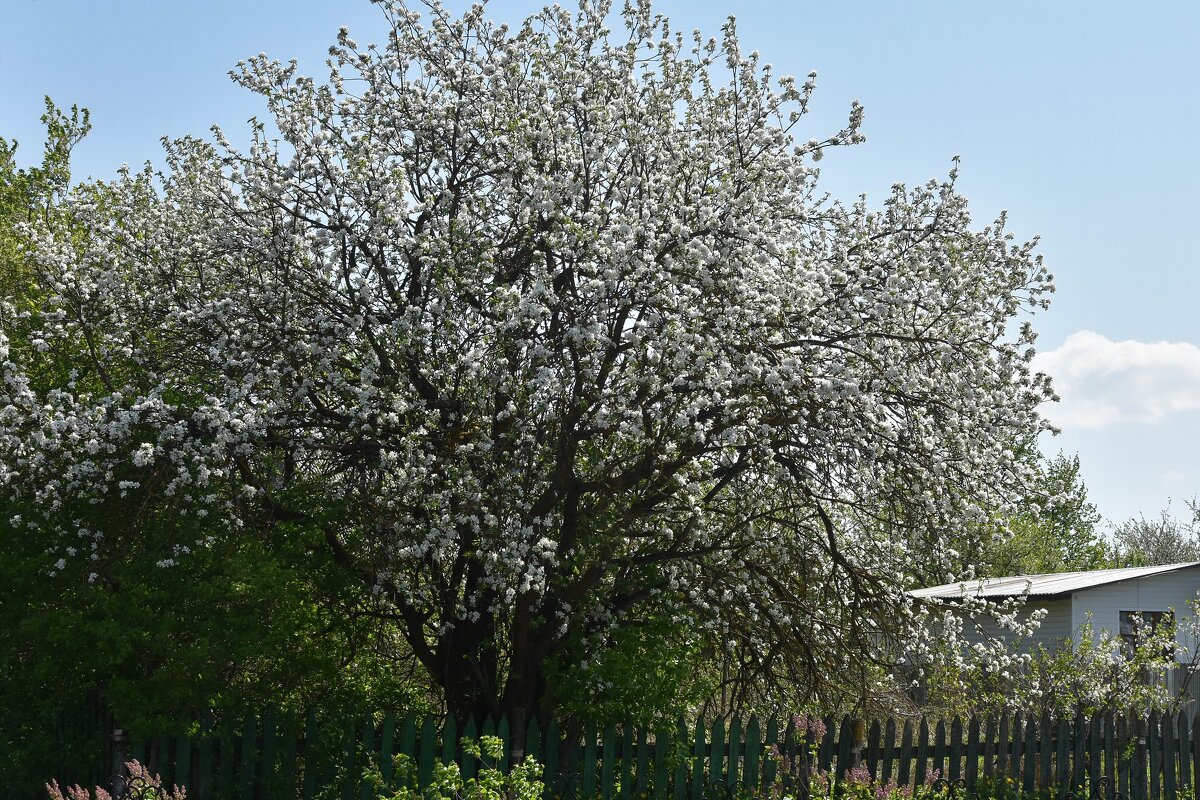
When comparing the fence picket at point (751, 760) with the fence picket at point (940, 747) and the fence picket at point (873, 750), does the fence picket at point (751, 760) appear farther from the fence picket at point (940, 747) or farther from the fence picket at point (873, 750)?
the fence picket at point (940, 747)

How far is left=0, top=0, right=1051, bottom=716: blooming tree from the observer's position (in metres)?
8.02

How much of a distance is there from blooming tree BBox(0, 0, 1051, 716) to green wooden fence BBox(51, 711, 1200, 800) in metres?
1.10

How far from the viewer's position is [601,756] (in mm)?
8328

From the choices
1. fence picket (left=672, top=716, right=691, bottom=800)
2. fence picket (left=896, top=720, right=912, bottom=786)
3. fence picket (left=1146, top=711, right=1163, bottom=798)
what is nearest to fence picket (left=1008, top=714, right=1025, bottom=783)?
fence picket (left=896, top=720, right=912, bottom=786)

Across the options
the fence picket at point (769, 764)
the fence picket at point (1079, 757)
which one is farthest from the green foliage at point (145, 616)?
the fence picket at point (1079, 757)

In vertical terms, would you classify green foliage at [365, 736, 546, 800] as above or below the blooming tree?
below

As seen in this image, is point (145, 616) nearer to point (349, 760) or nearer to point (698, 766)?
point (349, 760)

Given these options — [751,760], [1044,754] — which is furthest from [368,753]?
[1044,754]

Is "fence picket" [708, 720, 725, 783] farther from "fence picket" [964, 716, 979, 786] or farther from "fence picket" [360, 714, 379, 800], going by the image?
"fence picket" [360, 714, 379, 800]

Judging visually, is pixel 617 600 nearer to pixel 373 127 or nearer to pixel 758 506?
pixel 758 506

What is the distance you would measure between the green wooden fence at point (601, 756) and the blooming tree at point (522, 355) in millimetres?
1102

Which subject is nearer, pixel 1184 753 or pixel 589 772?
pixel 589 772

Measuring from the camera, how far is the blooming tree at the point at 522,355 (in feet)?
26.3

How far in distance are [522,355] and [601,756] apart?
3.01 metres
